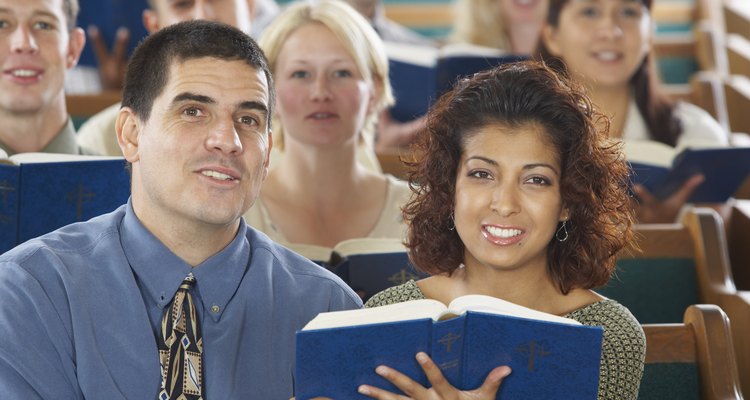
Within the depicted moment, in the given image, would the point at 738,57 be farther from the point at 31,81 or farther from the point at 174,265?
the point at 174,265

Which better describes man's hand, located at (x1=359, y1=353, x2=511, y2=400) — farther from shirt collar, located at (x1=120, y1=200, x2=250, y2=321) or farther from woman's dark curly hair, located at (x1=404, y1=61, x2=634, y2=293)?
woman's dark curly hair, located at (x1=404, y1=61, x2=634, y2=293)

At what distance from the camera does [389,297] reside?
7.27ft

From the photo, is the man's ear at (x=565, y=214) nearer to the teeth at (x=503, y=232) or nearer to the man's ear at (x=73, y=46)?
the teeth at (x=503, y=232)

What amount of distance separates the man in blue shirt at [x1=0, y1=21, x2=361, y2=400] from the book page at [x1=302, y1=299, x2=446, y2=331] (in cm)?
27

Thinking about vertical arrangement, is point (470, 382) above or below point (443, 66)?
below

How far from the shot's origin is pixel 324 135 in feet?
10.4

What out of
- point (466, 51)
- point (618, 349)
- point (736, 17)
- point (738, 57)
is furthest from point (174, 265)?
point (736, 17)

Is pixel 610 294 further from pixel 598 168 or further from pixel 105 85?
pixel 105 85

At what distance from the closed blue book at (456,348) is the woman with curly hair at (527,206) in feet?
1.12

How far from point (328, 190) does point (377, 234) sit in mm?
188

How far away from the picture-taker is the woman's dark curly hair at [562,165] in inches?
86.0

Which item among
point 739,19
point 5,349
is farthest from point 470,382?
point 739,19

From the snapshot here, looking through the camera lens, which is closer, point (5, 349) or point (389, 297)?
point (5, 349)

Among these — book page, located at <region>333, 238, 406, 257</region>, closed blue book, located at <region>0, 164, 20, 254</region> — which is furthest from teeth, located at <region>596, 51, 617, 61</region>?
closed blue book, located at <region>0, 164, 20, 254</region>
